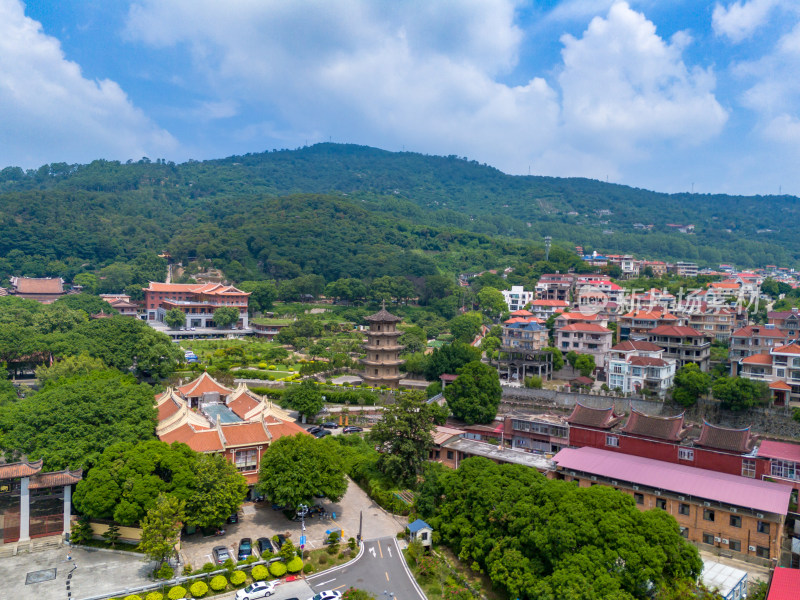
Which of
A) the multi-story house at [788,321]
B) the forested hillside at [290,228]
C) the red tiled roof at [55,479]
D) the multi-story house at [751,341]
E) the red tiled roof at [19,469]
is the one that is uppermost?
the forested hillside at [290,228]

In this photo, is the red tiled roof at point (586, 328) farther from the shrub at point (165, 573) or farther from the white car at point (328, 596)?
the shrub at point (165, 573)

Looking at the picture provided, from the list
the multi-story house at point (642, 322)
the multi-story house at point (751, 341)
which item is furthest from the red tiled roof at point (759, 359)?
the multi-story house at point (642, 322)

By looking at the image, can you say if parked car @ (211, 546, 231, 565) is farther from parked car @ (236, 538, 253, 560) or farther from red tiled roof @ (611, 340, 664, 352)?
red tiled roof @ (611, 340, 664, 352)

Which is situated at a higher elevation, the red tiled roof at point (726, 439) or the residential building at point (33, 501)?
the red tiled roof at point (726, 439)

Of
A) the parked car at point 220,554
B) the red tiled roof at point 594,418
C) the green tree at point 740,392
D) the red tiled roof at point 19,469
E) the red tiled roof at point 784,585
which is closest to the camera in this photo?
the red tiled roof at point 784,585

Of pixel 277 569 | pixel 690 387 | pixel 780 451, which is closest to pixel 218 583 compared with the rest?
pixel 277 569

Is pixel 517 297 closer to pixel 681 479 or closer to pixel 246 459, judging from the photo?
pixel 681 479
